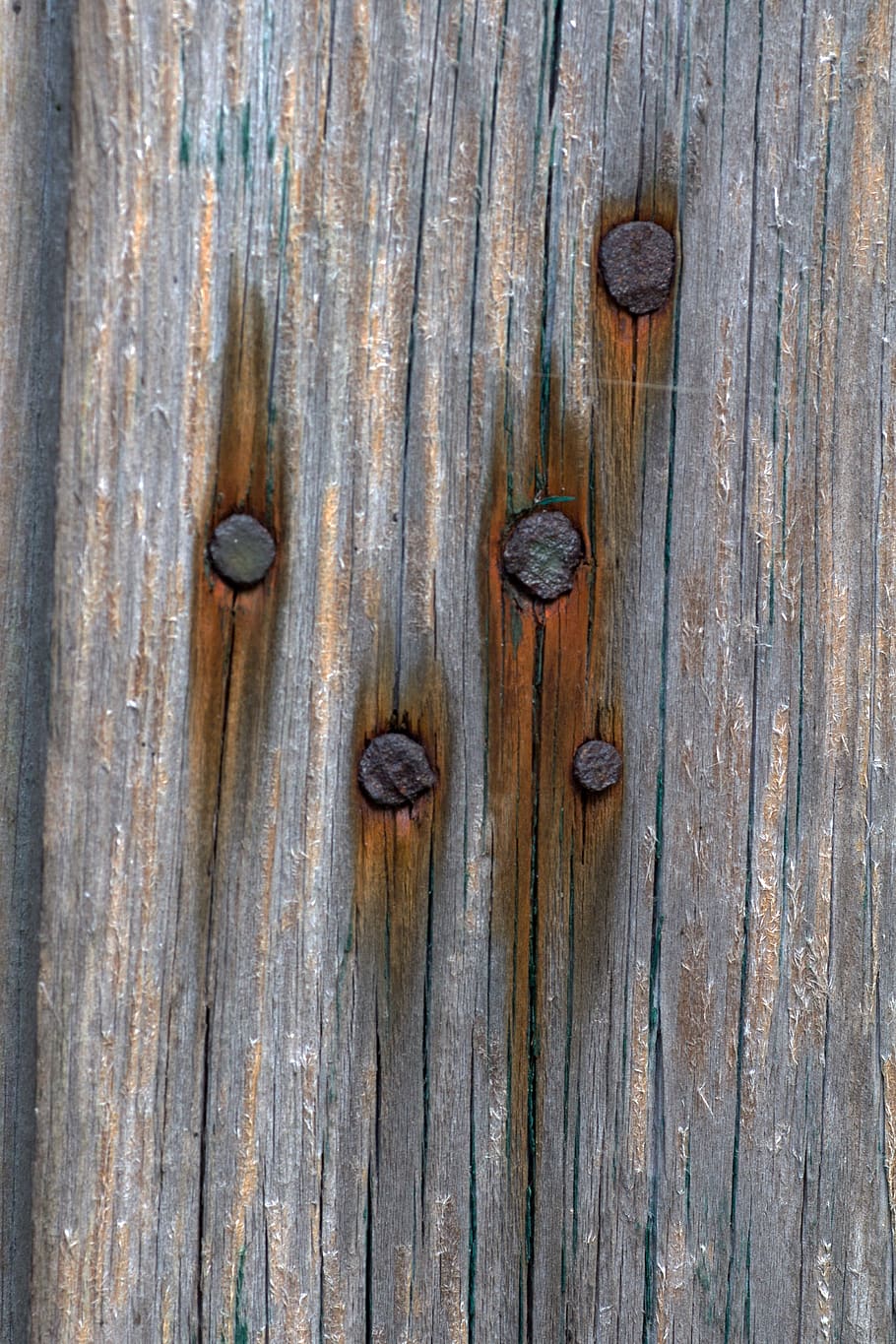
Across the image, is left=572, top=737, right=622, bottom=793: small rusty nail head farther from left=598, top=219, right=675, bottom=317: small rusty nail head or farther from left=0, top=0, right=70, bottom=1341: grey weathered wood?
left=0, top=0, right=70, bottom=1341: grey weathered wood

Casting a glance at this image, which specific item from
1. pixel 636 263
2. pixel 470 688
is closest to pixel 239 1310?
pixel 470 688

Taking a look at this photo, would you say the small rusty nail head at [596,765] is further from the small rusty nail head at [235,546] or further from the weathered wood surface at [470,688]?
the small rusty nail head at [235,546]

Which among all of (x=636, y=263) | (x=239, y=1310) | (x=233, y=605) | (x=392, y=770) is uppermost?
(x=636, y=263)

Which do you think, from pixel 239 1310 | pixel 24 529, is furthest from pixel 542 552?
pixel 239 1310

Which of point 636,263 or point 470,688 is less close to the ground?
point 636,263

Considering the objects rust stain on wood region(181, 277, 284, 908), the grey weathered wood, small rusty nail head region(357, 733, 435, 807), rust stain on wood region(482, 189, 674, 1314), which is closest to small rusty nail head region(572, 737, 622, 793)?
rust stain on wood region(482, 189, 674, 1314)

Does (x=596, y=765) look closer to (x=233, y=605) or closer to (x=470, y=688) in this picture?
(x=470, y=688)
